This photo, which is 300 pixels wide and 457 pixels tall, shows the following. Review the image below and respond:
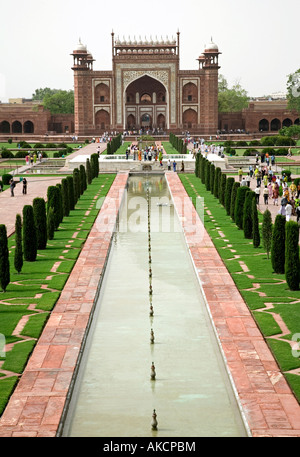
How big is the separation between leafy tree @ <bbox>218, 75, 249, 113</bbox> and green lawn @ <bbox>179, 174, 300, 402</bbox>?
50311 mm

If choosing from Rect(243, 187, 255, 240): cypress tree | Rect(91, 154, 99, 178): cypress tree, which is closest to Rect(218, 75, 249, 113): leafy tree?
Rect(91, 154, 99, 178): cypress tree

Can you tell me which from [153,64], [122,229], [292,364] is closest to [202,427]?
[292,364]

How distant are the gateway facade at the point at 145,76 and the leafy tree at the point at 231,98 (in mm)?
11828

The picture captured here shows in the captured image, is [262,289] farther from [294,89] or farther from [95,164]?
[294,89]

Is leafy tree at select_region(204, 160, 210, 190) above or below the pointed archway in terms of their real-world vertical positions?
below

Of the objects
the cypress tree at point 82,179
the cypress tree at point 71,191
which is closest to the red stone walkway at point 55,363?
the cypress tree at point 71,191

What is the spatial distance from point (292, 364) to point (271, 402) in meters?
1.11

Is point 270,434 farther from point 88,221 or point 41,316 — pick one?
point 88,221

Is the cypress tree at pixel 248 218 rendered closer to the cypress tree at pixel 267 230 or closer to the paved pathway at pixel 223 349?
the cypress tree at pixel 267 230

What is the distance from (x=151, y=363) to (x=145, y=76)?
48824 mm

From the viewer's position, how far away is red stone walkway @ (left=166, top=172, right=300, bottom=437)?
24.5 feet

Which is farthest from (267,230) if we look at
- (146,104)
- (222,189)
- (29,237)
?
(146,104)

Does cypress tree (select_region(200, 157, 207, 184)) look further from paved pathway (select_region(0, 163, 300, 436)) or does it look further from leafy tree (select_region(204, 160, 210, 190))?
paved pathway (select_region(0, 163, 300, 436))
